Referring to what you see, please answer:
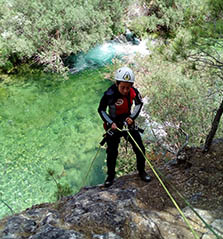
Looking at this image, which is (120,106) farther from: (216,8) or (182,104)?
(182,104)

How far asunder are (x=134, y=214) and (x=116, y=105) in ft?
5.02

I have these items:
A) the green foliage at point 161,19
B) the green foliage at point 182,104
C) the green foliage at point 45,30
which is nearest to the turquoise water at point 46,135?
the green foliage at point 45,30

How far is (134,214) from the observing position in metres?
2.99

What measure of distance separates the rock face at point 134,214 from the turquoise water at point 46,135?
5.11 meters

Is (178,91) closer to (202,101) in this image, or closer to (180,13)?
(202,101)

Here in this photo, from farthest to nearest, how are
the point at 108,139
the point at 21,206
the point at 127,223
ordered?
the point at 21,206
the point at 108,139
the point at 127,223

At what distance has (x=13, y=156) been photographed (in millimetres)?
9984

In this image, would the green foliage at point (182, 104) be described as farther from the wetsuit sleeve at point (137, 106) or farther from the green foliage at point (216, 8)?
the wetsuit sleeve at point (137, 106)

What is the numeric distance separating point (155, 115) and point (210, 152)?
5.49m

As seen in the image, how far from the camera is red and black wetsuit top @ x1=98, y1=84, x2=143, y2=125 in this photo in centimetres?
349

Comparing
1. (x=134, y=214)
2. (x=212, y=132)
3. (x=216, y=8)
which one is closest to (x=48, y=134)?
(x=212, y=132)

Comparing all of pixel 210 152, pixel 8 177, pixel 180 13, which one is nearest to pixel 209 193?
pixel 210 152

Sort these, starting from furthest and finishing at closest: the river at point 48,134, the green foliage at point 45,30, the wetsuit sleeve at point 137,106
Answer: the green foliage at point 45,30 < the river at point 48,134 < the wetsuit sleeve at point 137,106

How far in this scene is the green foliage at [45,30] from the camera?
1614cm
